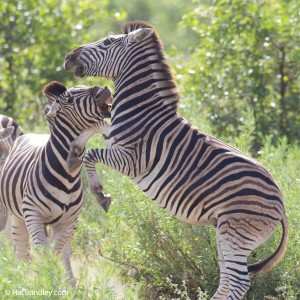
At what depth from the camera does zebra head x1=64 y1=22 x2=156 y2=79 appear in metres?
7.13

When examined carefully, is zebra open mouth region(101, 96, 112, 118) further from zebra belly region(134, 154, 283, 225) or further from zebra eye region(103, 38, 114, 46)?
zebra belly region(134, 154, 283, 225)

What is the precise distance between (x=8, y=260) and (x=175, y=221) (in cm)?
241

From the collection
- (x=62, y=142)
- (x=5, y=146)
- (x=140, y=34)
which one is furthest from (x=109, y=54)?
(x=5, y=146)

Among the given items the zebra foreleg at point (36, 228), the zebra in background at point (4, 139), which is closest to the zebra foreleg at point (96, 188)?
the zebra foreleg at point (36, 228)

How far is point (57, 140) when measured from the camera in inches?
288

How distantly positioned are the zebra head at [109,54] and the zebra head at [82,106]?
0.16m

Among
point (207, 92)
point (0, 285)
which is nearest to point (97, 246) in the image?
point (0, 285)

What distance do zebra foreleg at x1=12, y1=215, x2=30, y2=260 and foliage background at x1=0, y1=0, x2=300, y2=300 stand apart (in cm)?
21

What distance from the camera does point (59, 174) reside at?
7223 mm

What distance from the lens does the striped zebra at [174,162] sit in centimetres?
648

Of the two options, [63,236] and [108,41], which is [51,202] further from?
[108,41]

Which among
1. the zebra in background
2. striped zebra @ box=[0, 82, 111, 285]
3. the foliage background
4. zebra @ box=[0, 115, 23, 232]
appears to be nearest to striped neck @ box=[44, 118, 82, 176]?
striped zebra @ box=[0, 82, 111, 285]

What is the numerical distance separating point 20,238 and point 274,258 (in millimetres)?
2280

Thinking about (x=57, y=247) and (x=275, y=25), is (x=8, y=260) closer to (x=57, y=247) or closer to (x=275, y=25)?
(x=57, y=247)
